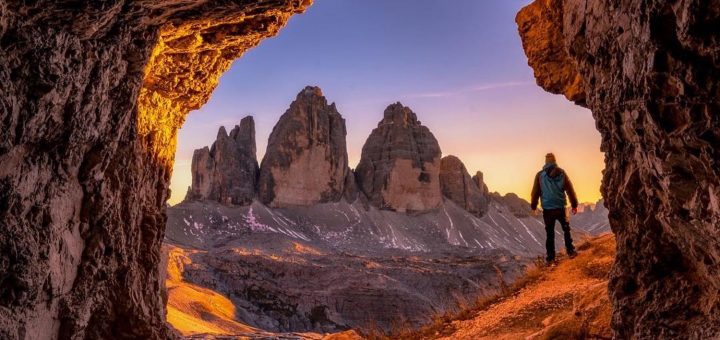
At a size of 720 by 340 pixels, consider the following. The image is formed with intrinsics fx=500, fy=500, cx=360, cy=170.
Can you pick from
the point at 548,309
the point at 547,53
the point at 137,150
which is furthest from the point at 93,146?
the point at 547,53

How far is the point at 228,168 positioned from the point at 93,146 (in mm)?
79102

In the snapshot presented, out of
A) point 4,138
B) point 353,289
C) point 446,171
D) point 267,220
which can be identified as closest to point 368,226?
point 267,220

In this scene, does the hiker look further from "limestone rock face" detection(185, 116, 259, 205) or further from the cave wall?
"limestone rock face" detection(185, 116, 259, 205)

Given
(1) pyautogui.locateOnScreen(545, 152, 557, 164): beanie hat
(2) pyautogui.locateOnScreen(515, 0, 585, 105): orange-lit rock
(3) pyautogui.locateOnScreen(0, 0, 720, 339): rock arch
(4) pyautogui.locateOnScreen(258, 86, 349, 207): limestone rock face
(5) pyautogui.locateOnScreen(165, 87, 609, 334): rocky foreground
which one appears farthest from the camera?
(4) pyautogui.locateOnScreen(258, 86, 349, 207): limestone rock face

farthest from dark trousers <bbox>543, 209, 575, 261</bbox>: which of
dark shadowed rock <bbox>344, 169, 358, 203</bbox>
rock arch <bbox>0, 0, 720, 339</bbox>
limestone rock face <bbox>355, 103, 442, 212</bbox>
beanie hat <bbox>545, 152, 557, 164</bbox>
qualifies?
limestone rock face <bbox>355, 103, 442, 212</bbox>

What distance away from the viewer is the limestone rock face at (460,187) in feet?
327

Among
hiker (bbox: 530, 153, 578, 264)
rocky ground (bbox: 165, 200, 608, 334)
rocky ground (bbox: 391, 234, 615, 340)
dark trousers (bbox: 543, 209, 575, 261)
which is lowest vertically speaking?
rocky ground (bbox: 165, 200, 608, 334)

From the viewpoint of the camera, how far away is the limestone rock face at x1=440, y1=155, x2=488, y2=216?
327ft

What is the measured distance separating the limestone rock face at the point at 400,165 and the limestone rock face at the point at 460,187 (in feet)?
19.8

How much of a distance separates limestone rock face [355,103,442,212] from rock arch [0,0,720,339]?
3280 inches

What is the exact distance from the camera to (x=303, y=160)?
83.5 m

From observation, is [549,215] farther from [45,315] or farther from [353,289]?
[353,289]

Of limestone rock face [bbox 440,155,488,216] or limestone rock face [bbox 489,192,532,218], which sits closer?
limestone rock face [bbox 440,155,488,216]

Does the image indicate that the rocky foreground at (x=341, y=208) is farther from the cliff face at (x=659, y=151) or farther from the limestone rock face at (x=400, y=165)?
the cliff face at (x=659, y=151)
